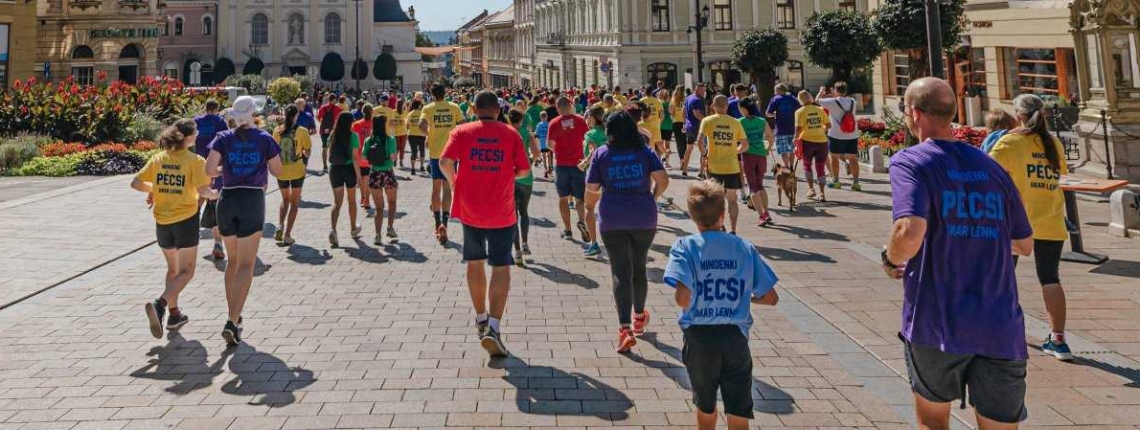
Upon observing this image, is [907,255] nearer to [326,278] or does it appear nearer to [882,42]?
[326,278]

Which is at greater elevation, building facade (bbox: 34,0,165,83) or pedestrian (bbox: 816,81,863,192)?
pedestrian (bbox: 816,81,863,192)

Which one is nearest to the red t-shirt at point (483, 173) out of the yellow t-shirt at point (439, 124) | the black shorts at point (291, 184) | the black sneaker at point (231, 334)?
the black sneaker at point (231, 334)

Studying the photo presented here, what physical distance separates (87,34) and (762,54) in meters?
28.6

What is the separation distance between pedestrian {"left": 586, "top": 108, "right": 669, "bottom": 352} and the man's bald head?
261 centimetres

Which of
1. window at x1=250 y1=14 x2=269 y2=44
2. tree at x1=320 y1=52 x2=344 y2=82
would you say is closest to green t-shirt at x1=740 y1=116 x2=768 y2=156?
tree at x1=320 y1=52 x2=344 y2=82

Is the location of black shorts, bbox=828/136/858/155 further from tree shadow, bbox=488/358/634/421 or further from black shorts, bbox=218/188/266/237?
black shorts, bbox=218/188/266/237

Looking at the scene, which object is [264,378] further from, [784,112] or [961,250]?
[784,112]

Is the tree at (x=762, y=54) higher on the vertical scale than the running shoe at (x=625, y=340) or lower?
lower

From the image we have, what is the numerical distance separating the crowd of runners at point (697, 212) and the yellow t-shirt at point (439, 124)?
3 cm

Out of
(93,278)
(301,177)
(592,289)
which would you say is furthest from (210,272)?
(592,289)

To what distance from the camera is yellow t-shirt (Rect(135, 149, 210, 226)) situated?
6316 mm

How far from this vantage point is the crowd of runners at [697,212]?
3.06 metres

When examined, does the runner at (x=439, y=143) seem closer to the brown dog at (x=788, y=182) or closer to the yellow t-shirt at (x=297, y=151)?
the yellow t-shirt at (x=297, y=151)

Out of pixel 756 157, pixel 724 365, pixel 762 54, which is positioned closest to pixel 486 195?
pixel 724 365
